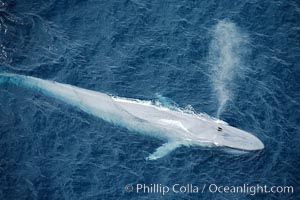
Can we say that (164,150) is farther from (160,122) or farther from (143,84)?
(143,84)

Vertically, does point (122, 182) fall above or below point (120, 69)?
below

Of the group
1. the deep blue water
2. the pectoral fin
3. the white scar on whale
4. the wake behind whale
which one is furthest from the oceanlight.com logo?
the wake behind whale

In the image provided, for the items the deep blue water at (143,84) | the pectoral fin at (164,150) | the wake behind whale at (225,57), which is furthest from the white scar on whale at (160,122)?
the wake behind whale at (225,57)

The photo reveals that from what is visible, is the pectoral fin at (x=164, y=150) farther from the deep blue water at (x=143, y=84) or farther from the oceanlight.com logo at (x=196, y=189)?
the oceanlight.com logo at (x=196, y=189)

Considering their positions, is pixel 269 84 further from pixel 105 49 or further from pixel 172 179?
pixel 105 49

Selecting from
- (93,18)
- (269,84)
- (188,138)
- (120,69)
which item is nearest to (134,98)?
(120,69)

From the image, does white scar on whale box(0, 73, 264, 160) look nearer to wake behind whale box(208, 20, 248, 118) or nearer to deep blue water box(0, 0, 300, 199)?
deep blue water box(0, 0, 300, 199)
